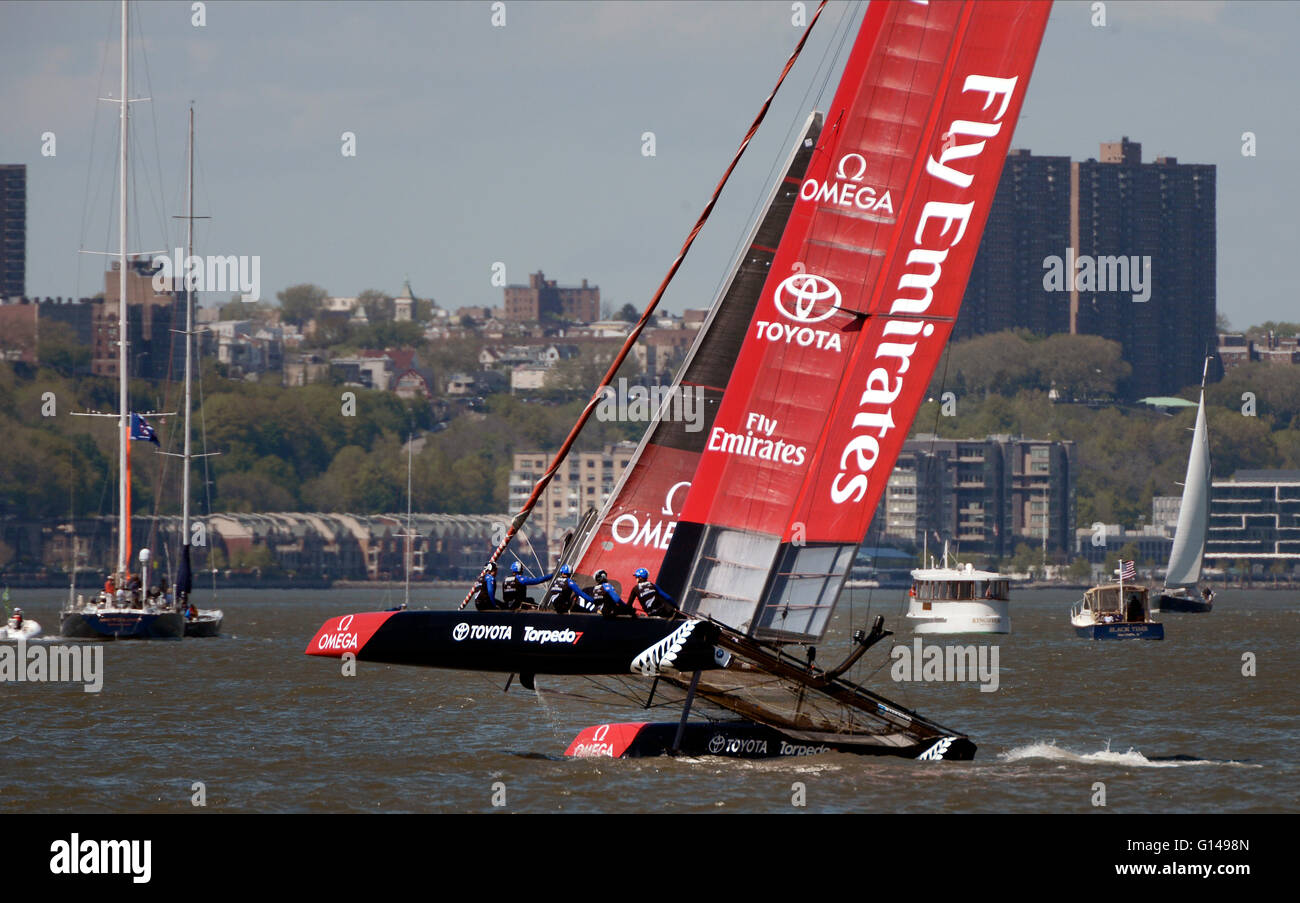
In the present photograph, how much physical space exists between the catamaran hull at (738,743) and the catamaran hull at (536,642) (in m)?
1.91

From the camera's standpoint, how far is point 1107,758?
75.2ft

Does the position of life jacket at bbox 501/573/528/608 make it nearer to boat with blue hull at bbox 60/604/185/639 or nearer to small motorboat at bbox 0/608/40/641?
boat with blue hull at bbox 60/604/185/639

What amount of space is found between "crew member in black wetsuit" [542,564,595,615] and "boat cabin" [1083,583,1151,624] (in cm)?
4484

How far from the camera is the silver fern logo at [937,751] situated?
2184 cm

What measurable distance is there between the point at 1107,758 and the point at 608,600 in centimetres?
647

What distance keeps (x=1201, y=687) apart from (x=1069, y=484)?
158 metres

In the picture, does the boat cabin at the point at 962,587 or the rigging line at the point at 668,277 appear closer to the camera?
the rigging line at the point at 668,277

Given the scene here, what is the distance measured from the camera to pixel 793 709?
72.3ft

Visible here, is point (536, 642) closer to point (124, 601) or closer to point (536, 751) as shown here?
point (536, 751)

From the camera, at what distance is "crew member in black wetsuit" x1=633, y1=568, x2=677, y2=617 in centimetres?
2011

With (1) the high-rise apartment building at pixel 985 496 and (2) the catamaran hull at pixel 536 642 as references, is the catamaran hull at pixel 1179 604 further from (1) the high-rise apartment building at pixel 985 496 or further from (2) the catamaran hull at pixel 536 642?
(1) the high-rise apartment building at pixel 985 496

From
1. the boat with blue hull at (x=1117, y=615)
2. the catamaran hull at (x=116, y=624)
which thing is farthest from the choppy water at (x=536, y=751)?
the boat with blue hull at (x=1117, y=615)

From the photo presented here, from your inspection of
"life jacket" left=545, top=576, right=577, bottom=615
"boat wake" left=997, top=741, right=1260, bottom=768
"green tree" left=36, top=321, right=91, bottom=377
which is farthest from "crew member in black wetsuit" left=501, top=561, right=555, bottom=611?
"green tree" left=36, top=321, right=91, bottom=377
